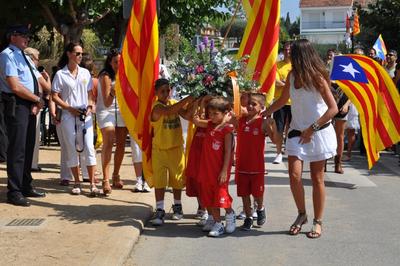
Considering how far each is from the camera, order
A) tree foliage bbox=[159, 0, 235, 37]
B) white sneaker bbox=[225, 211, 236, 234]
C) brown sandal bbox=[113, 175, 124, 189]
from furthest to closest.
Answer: tree foliage bbox=[159, 0, 235, 37] → brown sandal bbox=[113, 175, 124, 189] → white sneaker bbox=[225, 211, 236, 234]

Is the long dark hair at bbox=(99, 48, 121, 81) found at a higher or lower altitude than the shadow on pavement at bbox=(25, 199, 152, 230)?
higher

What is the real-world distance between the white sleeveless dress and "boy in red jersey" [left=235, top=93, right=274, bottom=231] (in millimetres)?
439

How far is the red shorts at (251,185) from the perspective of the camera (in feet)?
21.6

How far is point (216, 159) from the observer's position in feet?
20.5

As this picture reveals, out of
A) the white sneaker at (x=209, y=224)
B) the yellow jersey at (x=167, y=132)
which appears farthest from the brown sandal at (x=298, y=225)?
the yellow jersey at (x=167, y=132)

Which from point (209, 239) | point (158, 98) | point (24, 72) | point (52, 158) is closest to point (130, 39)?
point (158, 98)

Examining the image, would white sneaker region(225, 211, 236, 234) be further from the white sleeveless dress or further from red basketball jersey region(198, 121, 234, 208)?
the white sleeveless dress

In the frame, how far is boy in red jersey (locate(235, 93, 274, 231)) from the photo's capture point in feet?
21.6

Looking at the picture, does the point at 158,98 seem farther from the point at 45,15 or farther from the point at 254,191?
the point at 45,15

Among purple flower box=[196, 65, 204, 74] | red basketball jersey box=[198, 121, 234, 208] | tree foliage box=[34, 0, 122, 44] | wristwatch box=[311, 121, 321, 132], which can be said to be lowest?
red basketball jersey box=[198, 121, 234, 208]

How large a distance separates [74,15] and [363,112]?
759 cm

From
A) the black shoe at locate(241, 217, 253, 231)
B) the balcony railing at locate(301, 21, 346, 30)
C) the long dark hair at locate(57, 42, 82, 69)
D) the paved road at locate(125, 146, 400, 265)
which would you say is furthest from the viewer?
the balcony railing at locate(301, 21, 346, 30)

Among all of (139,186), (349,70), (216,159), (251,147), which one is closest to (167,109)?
(216,159)

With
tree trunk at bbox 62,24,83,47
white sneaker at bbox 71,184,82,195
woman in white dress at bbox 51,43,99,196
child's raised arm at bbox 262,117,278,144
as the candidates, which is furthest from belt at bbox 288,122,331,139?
tree trunk at bbox 62,24,83,47
